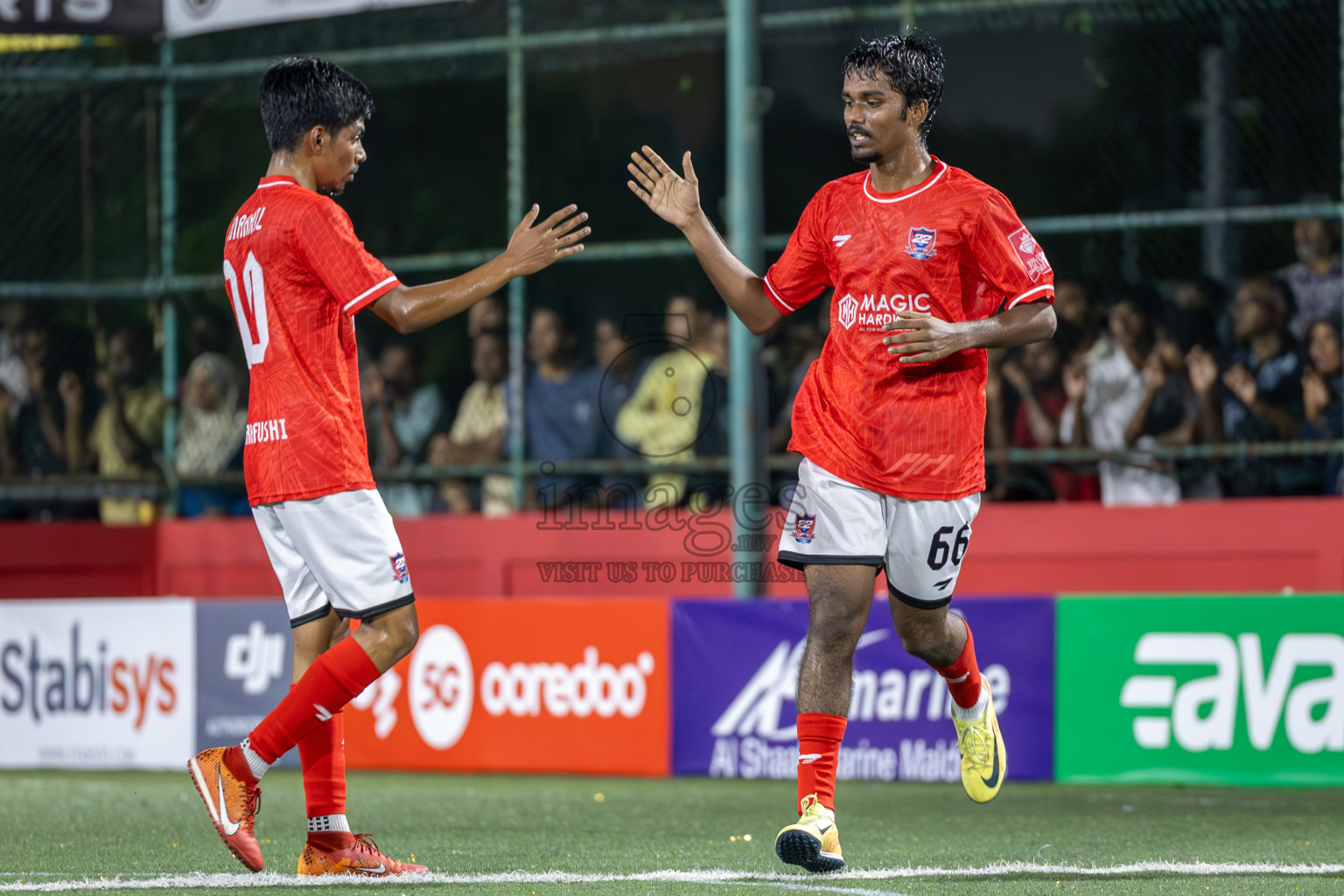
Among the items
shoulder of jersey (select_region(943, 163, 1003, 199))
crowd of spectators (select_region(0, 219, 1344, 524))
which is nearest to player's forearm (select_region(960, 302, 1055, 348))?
shoulder of jersey (select_region(943, 163, 1003, 199))


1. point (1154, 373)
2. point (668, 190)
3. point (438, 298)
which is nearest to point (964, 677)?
point (668, 190)

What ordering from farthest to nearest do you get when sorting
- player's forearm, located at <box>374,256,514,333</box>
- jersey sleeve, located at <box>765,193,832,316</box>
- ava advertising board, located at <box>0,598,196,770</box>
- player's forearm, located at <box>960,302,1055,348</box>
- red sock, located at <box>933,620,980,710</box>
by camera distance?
ava advertising board, located at <box>0,598,196,770</box>
red sock, located at <box>933,620,980,710</box>
jersey sleeve, located at <box>765,193,832,316</box>
player's forearm, located at <box>960,302,1055,348</box>
player's forearm, located at <box>374,256,514,333</box>

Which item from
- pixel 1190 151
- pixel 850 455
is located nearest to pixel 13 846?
pixel 850 455

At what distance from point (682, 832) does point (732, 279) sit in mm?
2164

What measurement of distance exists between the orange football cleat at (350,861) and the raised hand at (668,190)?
2065mm

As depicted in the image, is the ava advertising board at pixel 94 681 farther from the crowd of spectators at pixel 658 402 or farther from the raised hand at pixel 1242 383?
the raised hand at pixel 1242 383

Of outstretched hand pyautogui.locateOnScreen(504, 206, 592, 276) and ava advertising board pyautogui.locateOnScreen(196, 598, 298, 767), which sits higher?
outstretched hand pyautogui.locateOnScreen(504, 206, 592, 276)

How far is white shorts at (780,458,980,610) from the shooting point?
5.47 metres

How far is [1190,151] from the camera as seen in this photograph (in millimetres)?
10453

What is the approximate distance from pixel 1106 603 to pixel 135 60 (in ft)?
26.1

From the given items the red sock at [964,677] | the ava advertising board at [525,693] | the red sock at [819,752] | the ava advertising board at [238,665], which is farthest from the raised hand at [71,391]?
the red sock at [819,752]

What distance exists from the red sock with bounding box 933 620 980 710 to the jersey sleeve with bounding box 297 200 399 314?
2164 millimetres

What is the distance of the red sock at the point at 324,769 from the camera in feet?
17.7

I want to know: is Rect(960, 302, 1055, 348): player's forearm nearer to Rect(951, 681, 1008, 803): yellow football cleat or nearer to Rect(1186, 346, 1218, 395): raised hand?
Rect(951, 681, 1008, 803): yellow football cleat
